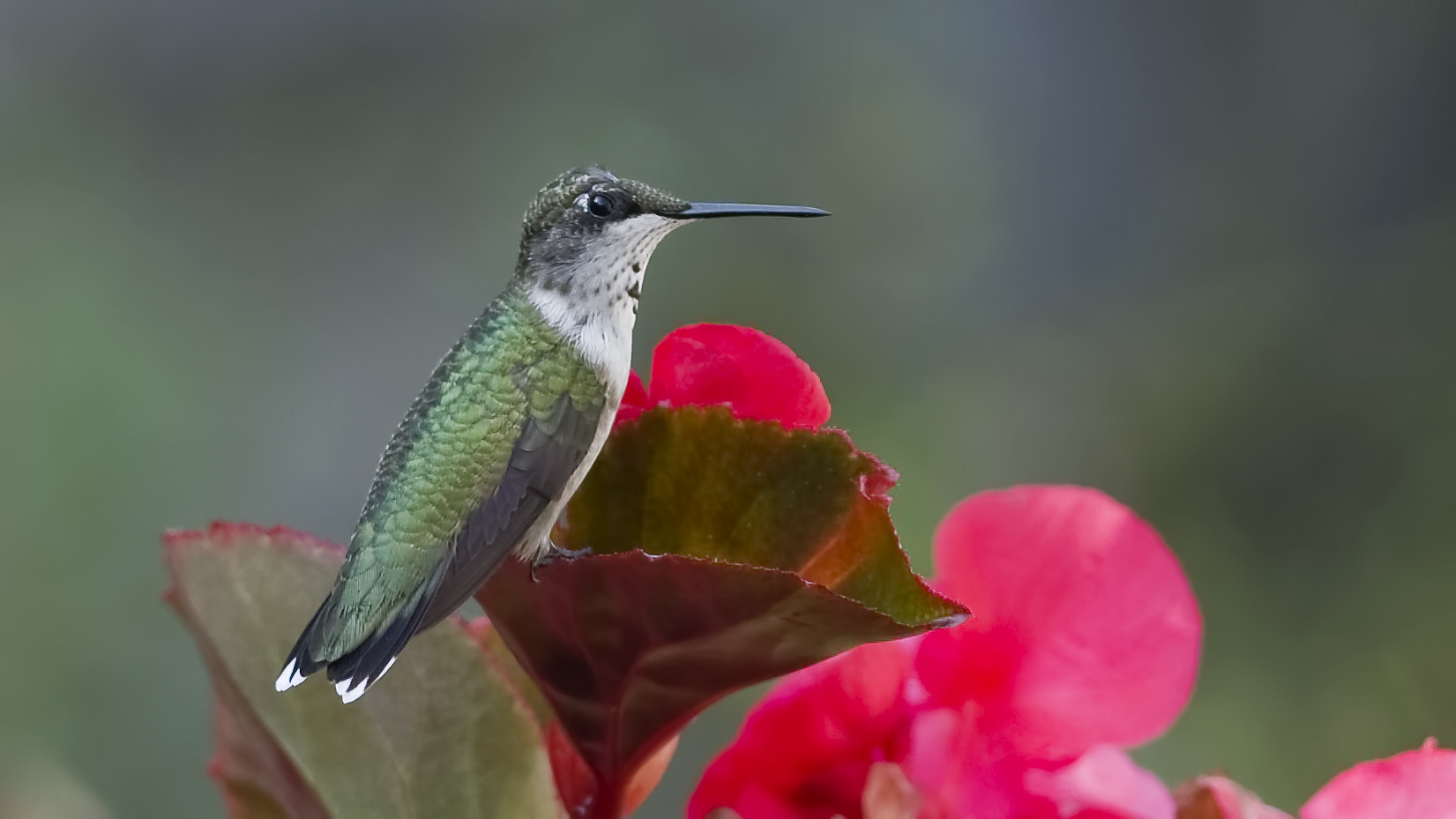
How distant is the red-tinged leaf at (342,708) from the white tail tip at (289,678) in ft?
0.12

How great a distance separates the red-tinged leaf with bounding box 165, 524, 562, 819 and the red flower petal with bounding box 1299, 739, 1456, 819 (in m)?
0.13

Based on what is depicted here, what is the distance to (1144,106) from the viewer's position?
1.91 metres

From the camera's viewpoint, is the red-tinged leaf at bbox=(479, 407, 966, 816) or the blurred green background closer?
the red-tinged leaf at bbox=(479, 407, 966, 816)

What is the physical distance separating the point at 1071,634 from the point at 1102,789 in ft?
0.09

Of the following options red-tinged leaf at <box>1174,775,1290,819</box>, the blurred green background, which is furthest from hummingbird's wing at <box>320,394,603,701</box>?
the blurred green background

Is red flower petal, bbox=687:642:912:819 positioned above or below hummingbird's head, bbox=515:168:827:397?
below

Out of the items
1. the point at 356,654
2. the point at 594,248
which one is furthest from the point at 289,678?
the point at 594,248

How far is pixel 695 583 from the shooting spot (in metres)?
0.20

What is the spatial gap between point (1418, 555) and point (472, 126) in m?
1.27

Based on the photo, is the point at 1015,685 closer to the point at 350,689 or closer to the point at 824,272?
the point at 350,689

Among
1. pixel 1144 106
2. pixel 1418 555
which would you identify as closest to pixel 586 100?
pixel 1144 106

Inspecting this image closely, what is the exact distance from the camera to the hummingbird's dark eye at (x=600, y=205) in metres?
0.29

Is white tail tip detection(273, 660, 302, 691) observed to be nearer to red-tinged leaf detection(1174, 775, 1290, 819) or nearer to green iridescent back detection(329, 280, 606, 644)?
green iridescent back detection(329, 280, 606, 644)

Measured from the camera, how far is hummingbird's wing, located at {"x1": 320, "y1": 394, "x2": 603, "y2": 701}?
0.21 metres
